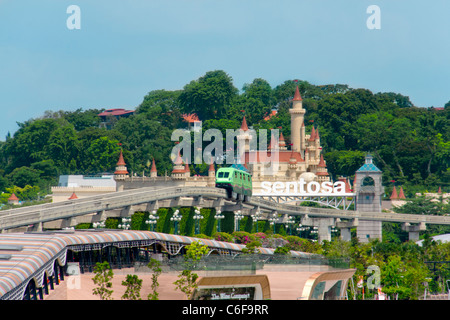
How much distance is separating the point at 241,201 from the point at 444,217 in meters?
38.8

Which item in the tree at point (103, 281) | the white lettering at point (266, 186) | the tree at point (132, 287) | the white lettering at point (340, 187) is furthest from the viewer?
the white lettering at point (266, 186)

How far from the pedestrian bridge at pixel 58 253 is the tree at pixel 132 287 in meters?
5.59

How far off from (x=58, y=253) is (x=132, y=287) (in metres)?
6.55

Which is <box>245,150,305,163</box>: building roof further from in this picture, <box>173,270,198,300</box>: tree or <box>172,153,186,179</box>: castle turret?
<box>173,270,198,300</box>: tree

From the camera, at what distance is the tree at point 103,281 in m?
70.4

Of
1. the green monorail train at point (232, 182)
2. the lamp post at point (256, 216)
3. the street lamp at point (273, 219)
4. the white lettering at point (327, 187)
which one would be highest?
the green monorail train at point (232, 182)

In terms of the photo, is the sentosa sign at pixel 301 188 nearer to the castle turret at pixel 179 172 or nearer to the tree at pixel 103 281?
the castle turret at pixel 179 172

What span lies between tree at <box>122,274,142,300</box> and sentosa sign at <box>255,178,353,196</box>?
105367 mm

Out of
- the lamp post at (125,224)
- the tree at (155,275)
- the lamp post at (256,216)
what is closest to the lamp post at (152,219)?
the lamp post at (125,224)

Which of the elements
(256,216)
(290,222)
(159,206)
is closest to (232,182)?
(256,216)

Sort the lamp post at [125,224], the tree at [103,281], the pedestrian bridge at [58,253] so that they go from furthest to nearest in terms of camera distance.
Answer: the lamp post at [125,224]
the tree at [103,281]
the pedestrian bridge at [58,253]
